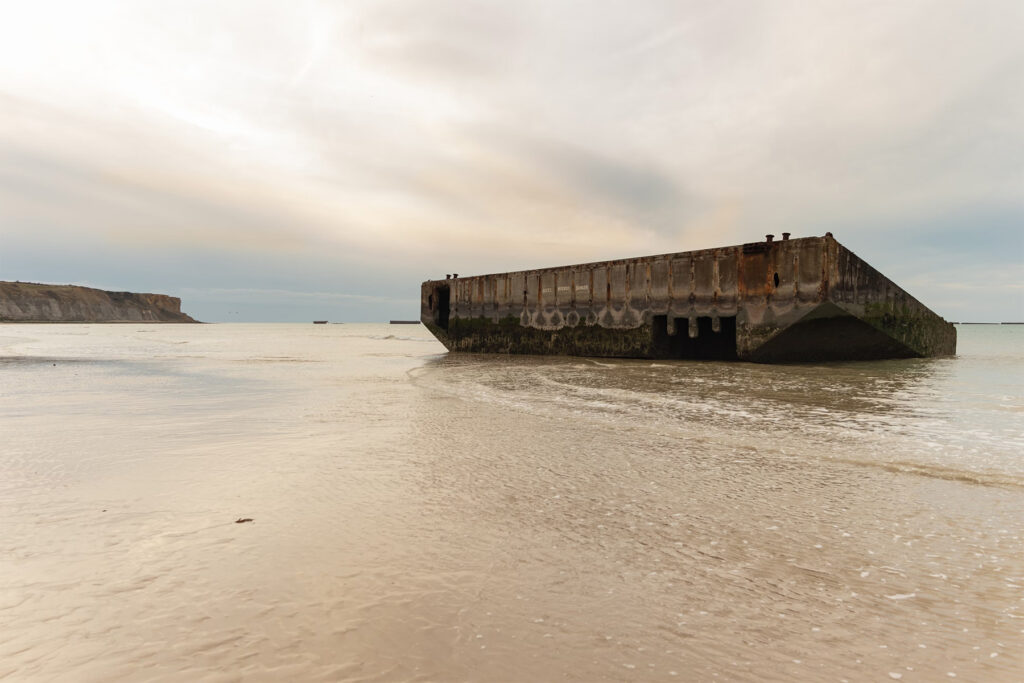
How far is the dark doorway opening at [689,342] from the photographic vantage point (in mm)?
14039

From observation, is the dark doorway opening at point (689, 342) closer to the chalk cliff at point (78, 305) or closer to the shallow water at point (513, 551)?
the shallow water at point (513, 551)

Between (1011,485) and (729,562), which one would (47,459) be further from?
(1011,485)

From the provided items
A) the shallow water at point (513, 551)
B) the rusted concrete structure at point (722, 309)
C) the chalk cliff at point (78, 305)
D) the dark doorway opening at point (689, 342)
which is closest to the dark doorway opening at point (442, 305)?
the rusted concrete structure at point (722, 309)

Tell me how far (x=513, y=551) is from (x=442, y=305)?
1953 cm

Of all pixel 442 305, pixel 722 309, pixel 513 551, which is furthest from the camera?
pixel 442 305

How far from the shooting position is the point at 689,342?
14914mm

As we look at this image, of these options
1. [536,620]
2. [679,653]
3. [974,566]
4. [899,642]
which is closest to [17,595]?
[536,620]

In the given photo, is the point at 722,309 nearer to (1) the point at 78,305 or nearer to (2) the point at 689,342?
(2) the point at 689,342

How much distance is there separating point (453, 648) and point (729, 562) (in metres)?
1.13

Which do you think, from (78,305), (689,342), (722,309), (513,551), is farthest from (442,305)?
(78,305)

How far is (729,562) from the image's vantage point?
81.8 inches

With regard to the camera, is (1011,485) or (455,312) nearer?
(1011,485)

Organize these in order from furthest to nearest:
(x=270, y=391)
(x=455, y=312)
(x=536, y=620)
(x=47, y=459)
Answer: (x=455, y=312) → (x=270, y=391) → (x=47, y=459) → (x=536, y=620)

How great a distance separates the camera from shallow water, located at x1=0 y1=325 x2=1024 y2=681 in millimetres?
1500
